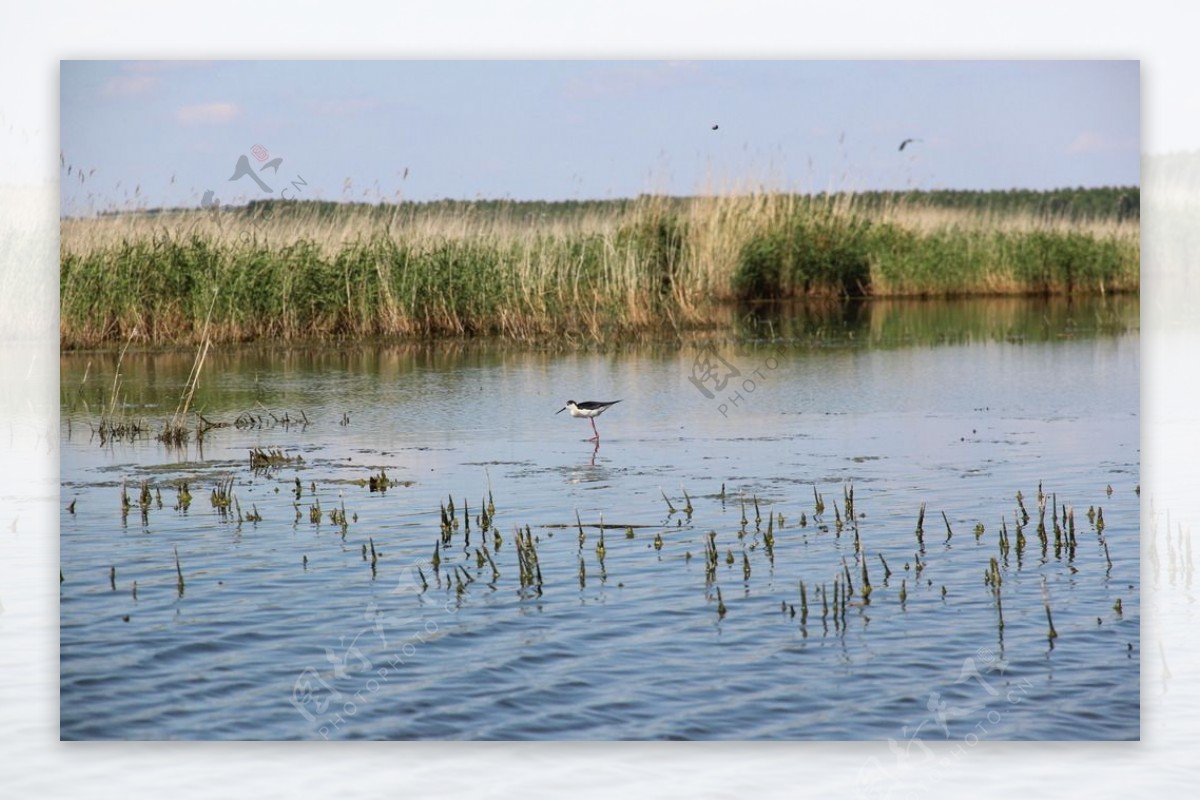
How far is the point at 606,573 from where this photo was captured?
6.45 metres

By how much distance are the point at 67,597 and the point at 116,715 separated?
0.71 m

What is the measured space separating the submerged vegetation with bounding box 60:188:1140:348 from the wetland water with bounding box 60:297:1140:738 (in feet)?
5.50

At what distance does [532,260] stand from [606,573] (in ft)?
25.8

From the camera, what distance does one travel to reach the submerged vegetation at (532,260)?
11.9 m

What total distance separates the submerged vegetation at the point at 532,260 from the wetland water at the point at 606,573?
1676mm

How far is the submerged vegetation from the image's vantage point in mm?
11891
